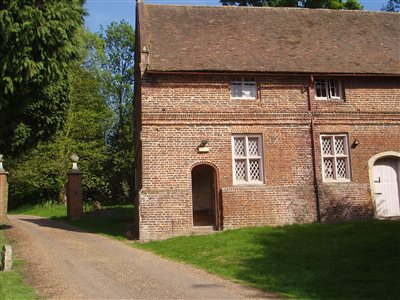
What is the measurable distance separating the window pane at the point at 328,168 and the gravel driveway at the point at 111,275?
8.29 meters

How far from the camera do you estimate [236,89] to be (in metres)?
18.8

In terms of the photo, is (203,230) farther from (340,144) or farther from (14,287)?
(14,287)

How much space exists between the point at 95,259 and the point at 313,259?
6045 mm

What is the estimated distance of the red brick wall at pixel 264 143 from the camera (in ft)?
57.3

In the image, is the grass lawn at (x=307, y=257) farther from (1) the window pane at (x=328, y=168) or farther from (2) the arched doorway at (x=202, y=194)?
(2) the arched doorway at (x=202, y=194)

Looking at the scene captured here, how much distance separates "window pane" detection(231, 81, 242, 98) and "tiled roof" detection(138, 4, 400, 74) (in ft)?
2.32

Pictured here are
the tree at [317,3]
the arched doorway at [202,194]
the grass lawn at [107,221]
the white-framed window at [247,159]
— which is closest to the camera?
the white-framed window at [247,159]

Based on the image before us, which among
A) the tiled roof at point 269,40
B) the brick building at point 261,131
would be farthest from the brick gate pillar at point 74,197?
the tiled roof at point 269,40

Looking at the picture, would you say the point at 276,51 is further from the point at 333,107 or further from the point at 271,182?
the point at 271,182

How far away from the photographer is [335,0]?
A: 33281 mm

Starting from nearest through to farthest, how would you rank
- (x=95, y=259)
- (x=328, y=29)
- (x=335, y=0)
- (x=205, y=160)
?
(x=95, y=259), (x=205, y=160), (x=328, y=29), (x=335, y=0)

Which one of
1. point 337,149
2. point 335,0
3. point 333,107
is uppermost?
point 335,0

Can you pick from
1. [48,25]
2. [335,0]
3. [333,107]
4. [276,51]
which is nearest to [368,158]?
[333,107]

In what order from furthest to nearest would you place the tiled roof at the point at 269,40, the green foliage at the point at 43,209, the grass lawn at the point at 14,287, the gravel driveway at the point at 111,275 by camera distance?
1. the green foliage at the point at 43,209
2. the tiled roof at the point at 269,40
3. the gravel driveway at the point at 111,275
4. the grass lawn at the point at 14,287
